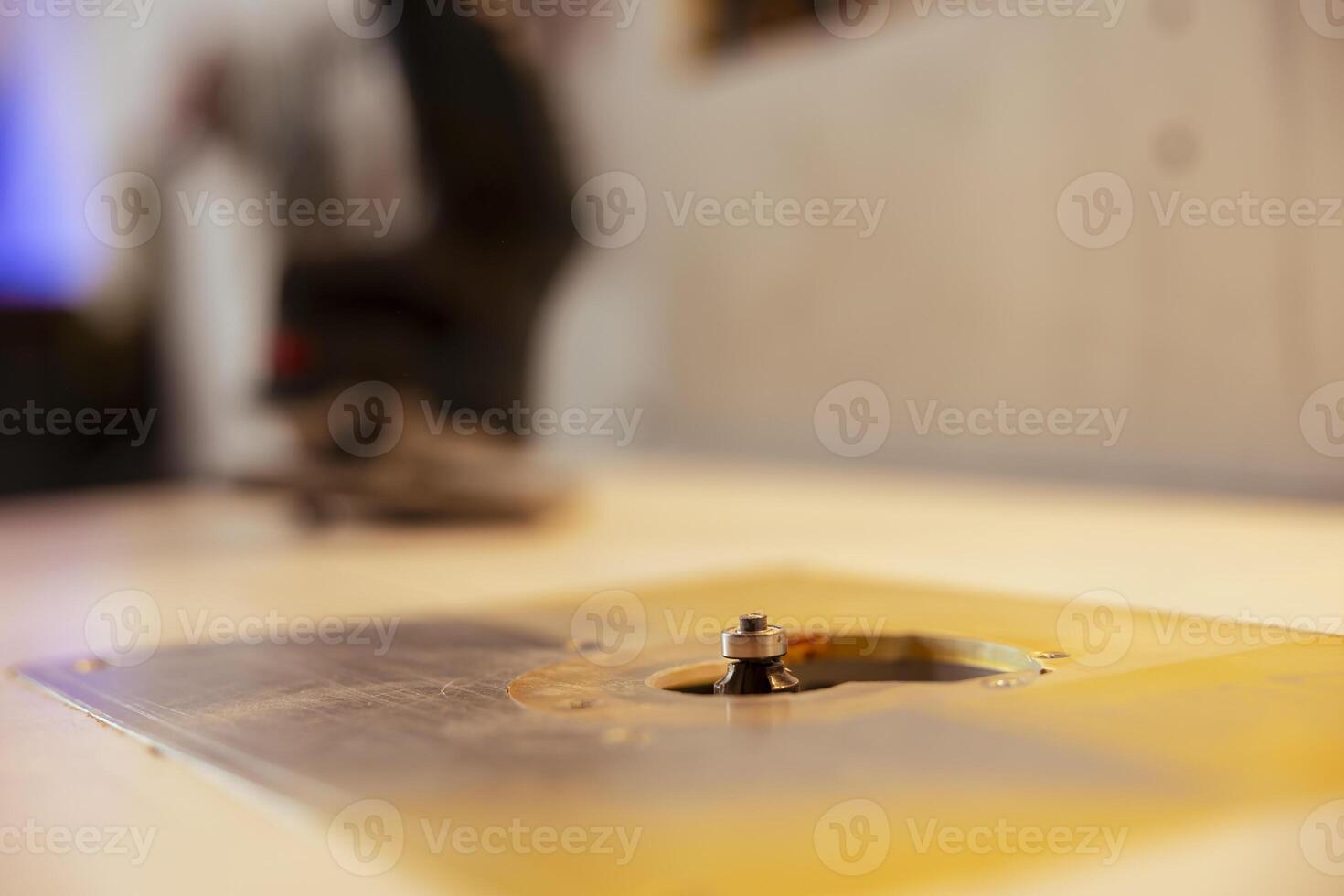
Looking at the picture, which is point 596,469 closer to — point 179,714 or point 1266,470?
point 1266,470

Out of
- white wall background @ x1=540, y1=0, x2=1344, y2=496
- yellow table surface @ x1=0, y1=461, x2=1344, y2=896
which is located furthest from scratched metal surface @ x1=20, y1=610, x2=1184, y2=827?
white wall background @ x1=540, y1=0, x2=1344, y2=496

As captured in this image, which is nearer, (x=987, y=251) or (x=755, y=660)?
(x=755, y=660)

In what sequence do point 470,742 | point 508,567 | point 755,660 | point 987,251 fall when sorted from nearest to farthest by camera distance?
point 470,742, point 755,660, point 508,567, point 987,251

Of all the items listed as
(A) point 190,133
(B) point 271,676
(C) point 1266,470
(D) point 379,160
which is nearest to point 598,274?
(D) point 379,160

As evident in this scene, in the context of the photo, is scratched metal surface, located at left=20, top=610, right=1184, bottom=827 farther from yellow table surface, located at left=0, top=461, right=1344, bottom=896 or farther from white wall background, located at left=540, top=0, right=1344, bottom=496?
white wall background, located at left=540, top=0, right=1344, bottom=496

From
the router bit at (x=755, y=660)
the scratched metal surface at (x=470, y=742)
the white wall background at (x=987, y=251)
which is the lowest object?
the scratched metal surface at (x=470, y=742)

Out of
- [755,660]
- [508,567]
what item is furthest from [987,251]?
[755,660]

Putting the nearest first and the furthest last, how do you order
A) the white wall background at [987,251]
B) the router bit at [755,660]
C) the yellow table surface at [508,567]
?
the yellow table surface at [508,567]
the router bit at [755,660]
the white wall background at [987,251]

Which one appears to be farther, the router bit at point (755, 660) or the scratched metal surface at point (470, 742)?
the router bit at point (755, 660)

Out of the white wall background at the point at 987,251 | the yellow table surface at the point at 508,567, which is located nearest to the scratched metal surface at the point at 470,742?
the yellow table surface at the point at 508,567

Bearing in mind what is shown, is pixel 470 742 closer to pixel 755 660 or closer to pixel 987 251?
pixel 755 660

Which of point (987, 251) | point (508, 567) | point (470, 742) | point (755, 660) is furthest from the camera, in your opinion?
point (987, 251)

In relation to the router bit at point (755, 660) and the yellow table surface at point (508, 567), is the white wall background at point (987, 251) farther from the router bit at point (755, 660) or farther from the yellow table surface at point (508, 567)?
the router bit at point (755, 660)
